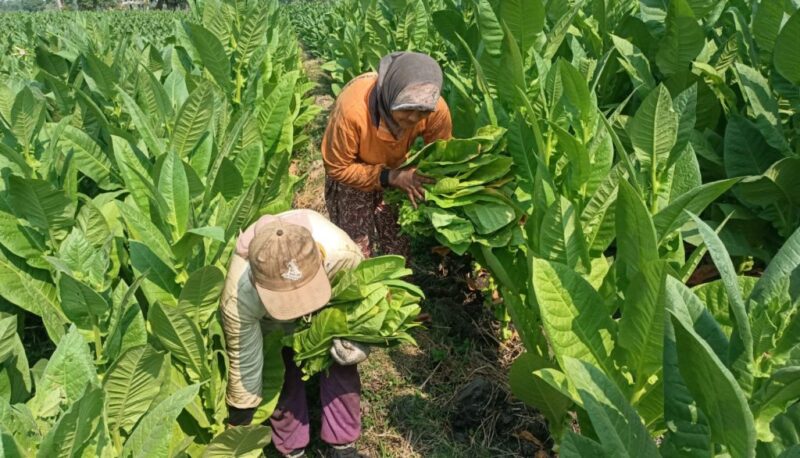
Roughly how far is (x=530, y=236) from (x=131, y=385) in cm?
144

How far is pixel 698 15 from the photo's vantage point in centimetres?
320

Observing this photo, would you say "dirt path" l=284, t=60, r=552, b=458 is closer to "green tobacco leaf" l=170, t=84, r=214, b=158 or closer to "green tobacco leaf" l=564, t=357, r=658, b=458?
"green tobacco leaf" l=170, t=84, r=214, b=158

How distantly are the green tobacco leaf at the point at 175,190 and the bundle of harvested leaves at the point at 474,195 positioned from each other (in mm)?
935

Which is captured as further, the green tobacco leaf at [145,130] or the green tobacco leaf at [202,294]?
the green tobacco leaf at [145,130]

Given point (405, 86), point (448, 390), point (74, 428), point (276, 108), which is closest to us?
point (74, 428)

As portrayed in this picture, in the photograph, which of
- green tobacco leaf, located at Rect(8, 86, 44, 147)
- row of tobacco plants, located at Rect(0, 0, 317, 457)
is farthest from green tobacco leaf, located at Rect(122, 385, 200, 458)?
green tobacco leaf, located at Rect(8, 86, 44, 147)

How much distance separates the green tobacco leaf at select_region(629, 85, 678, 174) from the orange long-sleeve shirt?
128cm

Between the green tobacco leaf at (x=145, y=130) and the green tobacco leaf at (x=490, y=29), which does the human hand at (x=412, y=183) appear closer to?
the green tobacco leaf at (x=490, y=29)

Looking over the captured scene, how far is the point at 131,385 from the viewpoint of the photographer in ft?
6.41

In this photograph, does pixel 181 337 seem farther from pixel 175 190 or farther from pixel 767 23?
pixel 767 23

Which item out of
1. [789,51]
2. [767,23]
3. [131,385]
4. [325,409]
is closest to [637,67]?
[767,23]

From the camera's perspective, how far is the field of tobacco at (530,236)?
4.63ft

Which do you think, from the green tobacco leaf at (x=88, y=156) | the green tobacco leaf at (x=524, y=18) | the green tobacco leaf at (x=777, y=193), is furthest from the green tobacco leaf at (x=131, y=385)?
the green tobacco leaf at (x=777, y=193)

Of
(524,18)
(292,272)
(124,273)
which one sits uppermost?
(524,18)
